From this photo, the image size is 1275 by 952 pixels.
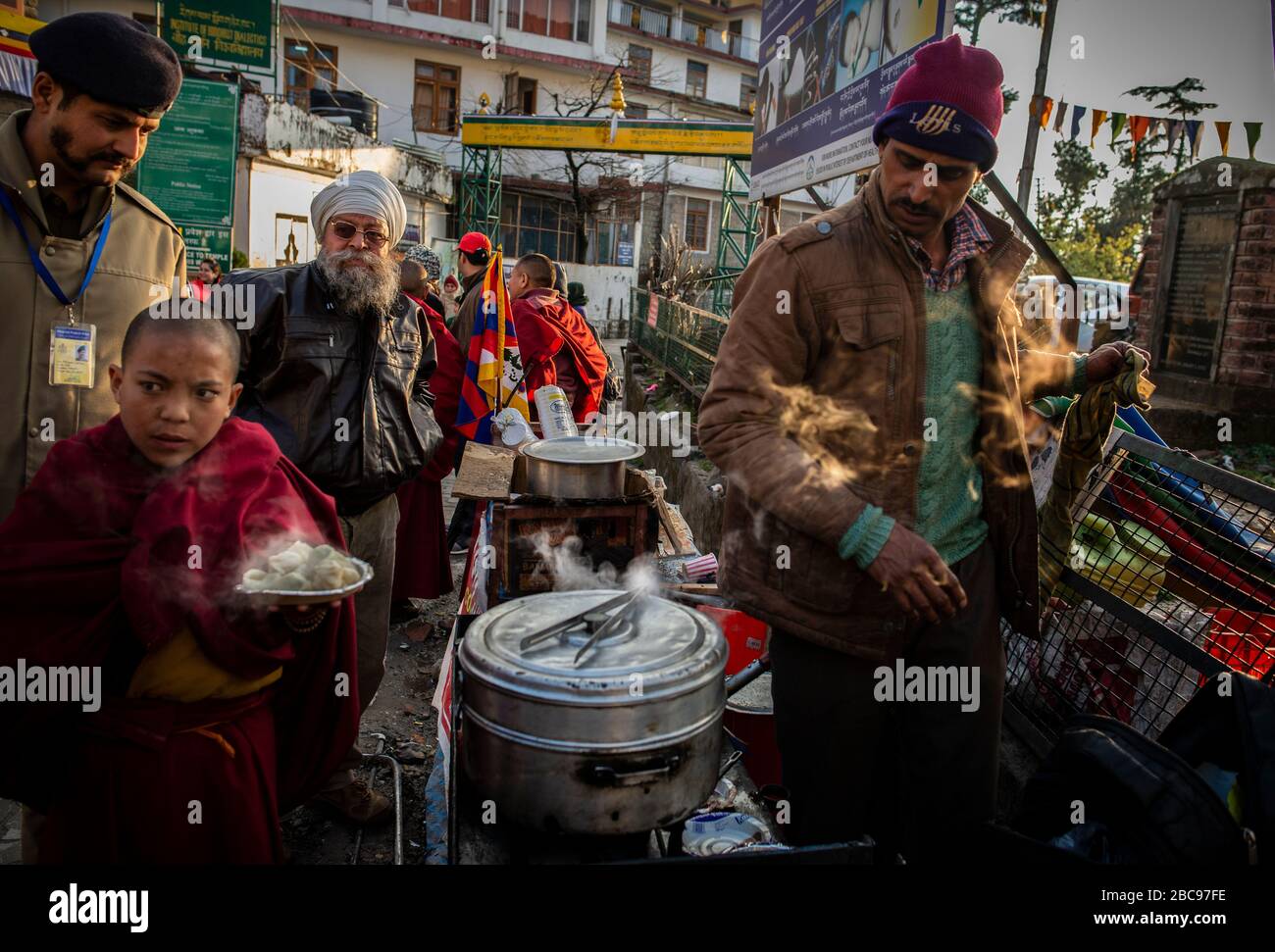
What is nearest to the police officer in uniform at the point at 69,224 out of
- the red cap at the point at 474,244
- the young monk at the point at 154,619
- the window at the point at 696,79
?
the young monk at the point at 154,619

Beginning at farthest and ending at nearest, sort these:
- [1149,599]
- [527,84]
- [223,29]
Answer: [527,84], [223,29], [1149,599]

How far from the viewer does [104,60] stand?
213 centimetres

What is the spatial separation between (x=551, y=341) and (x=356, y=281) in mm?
2941

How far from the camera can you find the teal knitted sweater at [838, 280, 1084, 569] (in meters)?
2.10

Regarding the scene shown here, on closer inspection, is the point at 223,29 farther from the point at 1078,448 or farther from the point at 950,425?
the point at 950,425

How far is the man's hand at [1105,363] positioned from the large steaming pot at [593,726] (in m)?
1.51

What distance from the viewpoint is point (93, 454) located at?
1.80m

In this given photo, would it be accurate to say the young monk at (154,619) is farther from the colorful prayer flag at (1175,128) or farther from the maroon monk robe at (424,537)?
the colorful prayer flag at (1175,128)

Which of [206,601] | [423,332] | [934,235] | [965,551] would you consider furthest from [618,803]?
[423,332]

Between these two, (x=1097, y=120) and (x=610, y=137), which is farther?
(x=610, y=137)

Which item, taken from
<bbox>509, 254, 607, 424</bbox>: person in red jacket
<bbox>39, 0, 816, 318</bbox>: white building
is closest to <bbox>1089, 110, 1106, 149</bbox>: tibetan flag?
<bbox>509, 254, 607, 424</bbox>: person in red jacket

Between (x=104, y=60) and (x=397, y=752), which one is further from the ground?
(x=104, y=60)

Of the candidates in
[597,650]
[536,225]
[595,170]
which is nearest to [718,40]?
[595,170]

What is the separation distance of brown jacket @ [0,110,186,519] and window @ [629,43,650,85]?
36902 mm
